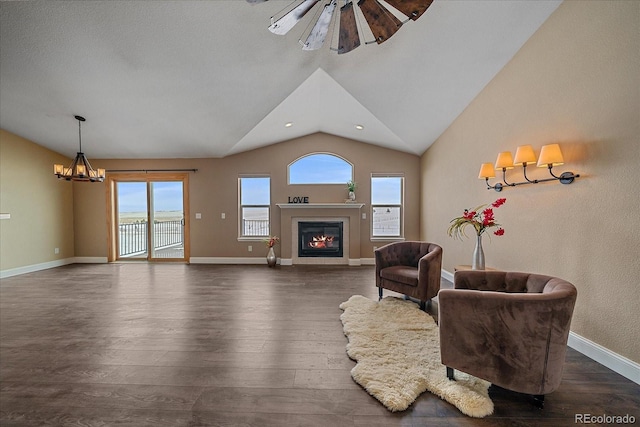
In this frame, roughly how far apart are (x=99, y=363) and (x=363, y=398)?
219cm

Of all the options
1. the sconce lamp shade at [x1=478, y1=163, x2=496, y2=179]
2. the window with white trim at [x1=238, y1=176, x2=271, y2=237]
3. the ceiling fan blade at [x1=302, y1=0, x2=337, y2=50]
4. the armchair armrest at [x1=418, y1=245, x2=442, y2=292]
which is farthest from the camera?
the window with white trim at [x1=238, y1=176, x2=271, y2=237]

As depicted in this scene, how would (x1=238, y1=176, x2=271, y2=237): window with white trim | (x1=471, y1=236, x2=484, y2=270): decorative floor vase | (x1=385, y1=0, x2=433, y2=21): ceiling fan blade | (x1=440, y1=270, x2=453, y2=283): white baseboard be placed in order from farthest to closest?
(x1=238, y1=176, x2=271, y2=237): window with white trim, (x1=440, y1=270, x2=453, y2=283): white baseboard, (x1=471, y1=236, x2=484, y2=270): decorative floor vase, (x1=385, y1=0, x2=433, y2=21): ceiling fan blade

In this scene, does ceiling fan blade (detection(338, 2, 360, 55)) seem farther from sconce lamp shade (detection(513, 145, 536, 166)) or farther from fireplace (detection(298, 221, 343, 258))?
fireplace (detection(298, 221, 343, 258))

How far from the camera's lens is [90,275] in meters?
5.36

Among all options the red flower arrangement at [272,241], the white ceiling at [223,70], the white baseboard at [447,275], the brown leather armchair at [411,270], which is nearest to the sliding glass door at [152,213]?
the white ceiling at [223,70]

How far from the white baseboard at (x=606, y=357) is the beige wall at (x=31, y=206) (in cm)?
876

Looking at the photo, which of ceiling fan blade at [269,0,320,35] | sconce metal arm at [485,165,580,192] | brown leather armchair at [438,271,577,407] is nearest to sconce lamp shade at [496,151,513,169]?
sconce metal arm at [485,165,580,192]

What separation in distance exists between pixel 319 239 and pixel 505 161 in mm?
4110

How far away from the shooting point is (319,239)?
21.1 feet

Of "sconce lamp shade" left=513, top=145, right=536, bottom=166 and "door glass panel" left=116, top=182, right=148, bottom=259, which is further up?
"sconce lamp shade" left=513, top=145, right=536, bottom=166

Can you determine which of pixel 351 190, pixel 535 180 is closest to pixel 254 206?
pixel 351 190

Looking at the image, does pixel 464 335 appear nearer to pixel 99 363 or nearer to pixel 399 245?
pixel 399 245

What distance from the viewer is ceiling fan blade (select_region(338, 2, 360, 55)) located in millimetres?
1767

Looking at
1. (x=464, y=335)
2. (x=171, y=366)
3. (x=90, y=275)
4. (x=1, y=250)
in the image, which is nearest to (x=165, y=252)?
(x=90, y=275)
